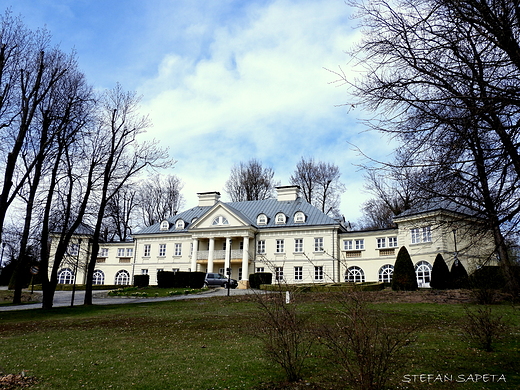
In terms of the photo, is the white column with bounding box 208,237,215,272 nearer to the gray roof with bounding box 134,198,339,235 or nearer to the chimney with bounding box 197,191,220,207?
the gray roof with bounding box 134,198,339,235

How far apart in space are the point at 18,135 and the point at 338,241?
86.3 feet

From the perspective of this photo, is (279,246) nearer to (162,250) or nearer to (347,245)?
(347,245)

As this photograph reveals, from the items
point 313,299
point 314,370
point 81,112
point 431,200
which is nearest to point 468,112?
point 431,200

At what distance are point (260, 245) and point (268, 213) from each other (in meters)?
3.47

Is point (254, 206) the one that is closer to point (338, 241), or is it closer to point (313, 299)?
point (338, 241)

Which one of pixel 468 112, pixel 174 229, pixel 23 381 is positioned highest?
pixel 174 229

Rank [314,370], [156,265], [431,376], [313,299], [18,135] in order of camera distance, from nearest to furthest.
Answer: [431,376] → [314,370] → [18,135] → [313,299] → [156,265]

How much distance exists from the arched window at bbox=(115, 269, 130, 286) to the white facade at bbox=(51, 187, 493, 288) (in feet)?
0.20

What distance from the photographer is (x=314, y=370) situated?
23.5 ft

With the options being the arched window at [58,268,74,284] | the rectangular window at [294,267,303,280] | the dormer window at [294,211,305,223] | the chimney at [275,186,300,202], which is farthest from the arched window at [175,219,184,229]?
the rectangular window at [294,267,303,280]

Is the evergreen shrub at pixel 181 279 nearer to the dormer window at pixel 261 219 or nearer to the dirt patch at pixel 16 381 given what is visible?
the dormer window at pixel 261 219

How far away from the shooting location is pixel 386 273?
33156 millimetres

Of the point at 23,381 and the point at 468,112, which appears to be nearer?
the point at 468,112

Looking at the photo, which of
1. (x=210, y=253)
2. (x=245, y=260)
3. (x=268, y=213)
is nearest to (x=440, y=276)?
(x=245, y=260)
